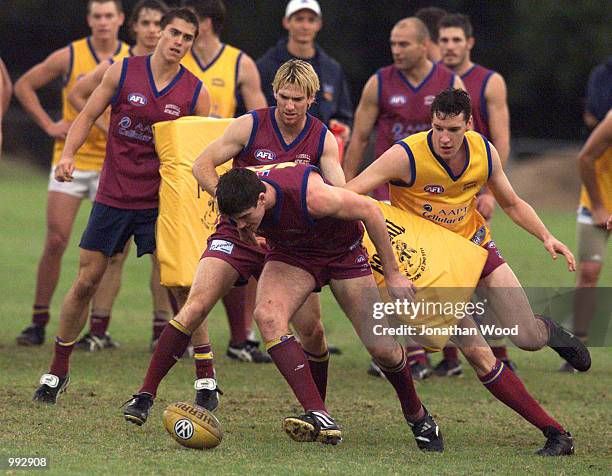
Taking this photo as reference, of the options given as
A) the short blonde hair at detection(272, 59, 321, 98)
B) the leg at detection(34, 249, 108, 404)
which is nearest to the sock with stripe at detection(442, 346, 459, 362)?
the leg at detection(34, 249, 108, 404)

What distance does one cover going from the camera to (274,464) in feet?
19.3

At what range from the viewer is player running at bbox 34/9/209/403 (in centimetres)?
752

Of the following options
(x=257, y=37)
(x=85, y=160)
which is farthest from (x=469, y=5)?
(x=85, y=160)

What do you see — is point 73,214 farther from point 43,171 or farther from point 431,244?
point 43,171

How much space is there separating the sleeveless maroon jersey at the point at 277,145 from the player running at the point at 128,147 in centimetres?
109

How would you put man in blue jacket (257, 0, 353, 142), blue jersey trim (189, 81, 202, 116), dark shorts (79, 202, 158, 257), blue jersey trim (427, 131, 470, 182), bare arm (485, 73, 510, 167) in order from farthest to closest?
man in blue jacket (257, 0, 353, 142) < bare arm (485, 73, 510, 167) < blue jersey trim (189, 81, 202, 116) < dark shorts (79, 202, 158, 257) < blue jersey trim (427, 131, 470, 182)

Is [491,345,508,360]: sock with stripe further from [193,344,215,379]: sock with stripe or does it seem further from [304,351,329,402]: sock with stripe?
[193,344,215,379]: sock with stripe

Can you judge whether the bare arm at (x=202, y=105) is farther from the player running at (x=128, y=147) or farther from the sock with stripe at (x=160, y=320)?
the sock with stripe at (x=160, y=320)

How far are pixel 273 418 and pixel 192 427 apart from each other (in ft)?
3.87

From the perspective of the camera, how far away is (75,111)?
962cm

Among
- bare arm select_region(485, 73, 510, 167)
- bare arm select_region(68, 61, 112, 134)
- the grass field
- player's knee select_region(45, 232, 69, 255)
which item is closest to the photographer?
the grass field

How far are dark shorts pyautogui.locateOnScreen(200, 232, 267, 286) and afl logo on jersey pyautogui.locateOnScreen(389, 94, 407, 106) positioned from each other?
2.60 meters

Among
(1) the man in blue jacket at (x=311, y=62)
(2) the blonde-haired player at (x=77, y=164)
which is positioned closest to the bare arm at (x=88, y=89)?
(2) the blonde-haired player at (x=77, y=164)

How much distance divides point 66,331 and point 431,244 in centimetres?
227
